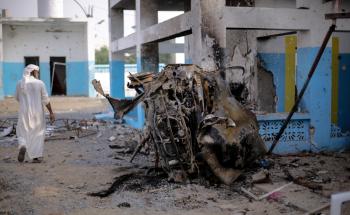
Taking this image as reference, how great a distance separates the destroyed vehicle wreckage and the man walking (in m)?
2.46

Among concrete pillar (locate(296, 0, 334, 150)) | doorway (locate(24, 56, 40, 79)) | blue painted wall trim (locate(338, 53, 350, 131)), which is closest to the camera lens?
concrete pillar (locate(296, 0, 334, 150))

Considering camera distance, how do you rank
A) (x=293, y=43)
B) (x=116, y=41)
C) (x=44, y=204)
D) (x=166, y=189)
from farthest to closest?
(x=116, y=41) < (x=293, y=43) < (x=166, y=189) < (x=44, y=204)

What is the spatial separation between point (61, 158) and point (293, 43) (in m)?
6.08

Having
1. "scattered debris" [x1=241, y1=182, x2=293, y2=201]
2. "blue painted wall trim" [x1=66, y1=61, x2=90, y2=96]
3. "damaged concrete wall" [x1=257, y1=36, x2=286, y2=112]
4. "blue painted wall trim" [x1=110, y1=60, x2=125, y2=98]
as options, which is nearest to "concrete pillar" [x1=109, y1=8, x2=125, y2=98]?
"blue painted wall trim" [x1=110, y1=60, x2=125, y2=98]

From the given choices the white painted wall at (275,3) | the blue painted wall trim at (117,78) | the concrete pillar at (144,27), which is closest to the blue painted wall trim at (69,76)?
the blue painted wall trim at (117,78)

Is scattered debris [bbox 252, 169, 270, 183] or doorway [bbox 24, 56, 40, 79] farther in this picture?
doorway [bbox 24, 56, 40, 79]

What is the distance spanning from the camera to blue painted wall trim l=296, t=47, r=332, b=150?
8945mm

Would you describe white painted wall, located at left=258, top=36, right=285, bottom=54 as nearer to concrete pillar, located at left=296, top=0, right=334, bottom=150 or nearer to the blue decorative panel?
concrete pillar, located at left=296, top=0, right=334, bottom=150

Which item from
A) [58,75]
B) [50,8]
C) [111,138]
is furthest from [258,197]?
[50,8]

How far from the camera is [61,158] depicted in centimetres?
912

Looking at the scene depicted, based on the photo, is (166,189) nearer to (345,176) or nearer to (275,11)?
(345,176)

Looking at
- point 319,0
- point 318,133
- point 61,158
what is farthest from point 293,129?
point 61,158

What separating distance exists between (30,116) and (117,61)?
9.02 meters

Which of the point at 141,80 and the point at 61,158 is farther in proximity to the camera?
the point at 61,158
